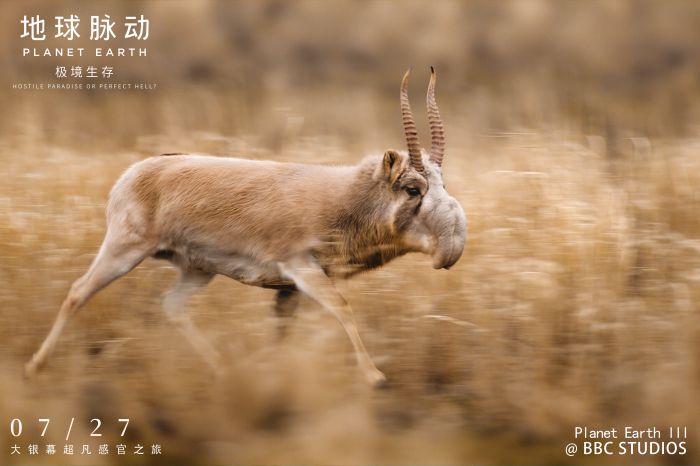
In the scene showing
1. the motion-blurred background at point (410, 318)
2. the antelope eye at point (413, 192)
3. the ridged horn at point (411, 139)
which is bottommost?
the motion-blurred background at point (410, 318)

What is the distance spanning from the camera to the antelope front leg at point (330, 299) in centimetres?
519

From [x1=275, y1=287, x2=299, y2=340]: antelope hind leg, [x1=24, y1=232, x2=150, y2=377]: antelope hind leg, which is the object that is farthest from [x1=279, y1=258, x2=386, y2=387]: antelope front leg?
[x1=24, y1=232, x2=150, y2=377]: antelope hind leg

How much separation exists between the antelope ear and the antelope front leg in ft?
2.07

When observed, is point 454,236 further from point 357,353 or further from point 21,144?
point 21,144

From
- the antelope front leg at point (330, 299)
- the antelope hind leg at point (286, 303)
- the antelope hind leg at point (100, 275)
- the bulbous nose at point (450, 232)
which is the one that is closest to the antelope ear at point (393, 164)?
the bulbous nose at point (450, 232)

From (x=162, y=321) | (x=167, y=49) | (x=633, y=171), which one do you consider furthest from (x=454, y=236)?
(x=167, y=49)

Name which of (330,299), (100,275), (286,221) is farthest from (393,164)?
(100,275)

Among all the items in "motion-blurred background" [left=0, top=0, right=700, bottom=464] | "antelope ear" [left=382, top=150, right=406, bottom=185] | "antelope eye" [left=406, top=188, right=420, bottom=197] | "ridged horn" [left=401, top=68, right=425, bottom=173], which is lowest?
"motion-blurred background" [left=0, top=0, right=700, bottom=464]

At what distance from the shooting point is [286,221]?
5375 millimetres

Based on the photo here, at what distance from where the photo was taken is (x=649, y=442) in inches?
207

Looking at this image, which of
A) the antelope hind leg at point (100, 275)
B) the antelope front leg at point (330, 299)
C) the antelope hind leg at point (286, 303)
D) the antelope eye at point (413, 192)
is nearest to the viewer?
the antelope front leg at point (330, 299)

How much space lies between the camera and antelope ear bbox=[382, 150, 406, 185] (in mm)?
5316

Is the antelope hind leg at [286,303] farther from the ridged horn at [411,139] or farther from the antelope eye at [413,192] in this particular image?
the ridged horn at [411,139]

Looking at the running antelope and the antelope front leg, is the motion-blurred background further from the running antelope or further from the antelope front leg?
the running antelope
